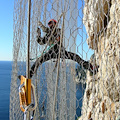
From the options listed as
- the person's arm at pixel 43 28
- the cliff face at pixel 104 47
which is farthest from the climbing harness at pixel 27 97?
the person's arm at pixel 43 28

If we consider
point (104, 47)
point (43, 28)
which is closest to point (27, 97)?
point (104, 47)

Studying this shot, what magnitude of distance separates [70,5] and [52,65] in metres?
0.40

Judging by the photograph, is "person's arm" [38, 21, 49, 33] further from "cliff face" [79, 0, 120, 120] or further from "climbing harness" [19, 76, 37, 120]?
"climbing harness" [19, 76, 37, 120]

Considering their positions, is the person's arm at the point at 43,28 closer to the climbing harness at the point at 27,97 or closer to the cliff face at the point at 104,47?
the cliff face at the point at 104,47

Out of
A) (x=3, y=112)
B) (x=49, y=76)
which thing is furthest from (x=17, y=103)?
(x=3, y=112)

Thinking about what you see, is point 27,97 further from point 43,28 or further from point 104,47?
point 43,28

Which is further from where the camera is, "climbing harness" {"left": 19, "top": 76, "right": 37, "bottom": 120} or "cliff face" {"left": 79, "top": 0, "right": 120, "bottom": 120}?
"cliff face" {"left": 79, "top": 0, "right": 120, "bottom": 120}

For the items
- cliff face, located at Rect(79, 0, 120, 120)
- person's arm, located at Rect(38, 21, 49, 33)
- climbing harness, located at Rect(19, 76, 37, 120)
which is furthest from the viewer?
person's arm, located at Rect(38, 21, 49, 33)

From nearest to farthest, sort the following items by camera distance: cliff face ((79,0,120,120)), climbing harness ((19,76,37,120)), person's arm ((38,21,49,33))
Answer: climbing harness ((19,76,37,120)) → cliff face ((79,0,120,120)) → person's arm ((38,21,49,33))

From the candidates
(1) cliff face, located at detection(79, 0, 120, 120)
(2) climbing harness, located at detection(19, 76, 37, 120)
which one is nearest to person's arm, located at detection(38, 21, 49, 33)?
(1) cliff face, located at detection(79, 0, 120, 120)

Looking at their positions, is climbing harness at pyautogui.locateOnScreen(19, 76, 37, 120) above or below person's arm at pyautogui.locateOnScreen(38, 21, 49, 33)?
below

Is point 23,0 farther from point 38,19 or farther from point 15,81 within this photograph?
point 15,81

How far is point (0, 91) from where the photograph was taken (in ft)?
35.8

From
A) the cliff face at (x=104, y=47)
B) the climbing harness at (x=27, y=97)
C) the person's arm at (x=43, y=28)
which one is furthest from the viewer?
the person's arm at (x=43, y=28)
